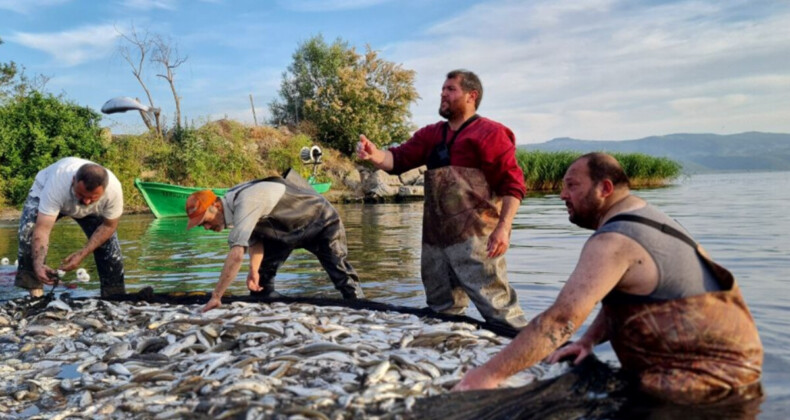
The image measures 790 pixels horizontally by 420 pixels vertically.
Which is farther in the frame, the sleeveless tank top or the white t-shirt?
the white t-shirt

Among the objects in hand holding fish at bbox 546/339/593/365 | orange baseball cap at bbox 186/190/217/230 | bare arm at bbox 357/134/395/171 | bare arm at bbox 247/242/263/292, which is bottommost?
hand holding fish at bbox 546/339/593/365

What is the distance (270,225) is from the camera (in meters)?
7.38

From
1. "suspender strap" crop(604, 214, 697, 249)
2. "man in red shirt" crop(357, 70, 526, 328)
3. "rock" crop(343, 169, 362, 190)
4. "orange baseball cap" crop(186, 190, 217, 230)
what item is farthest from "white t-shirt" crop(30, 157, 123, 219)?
"rock" crop(343, 169, 362, 190)

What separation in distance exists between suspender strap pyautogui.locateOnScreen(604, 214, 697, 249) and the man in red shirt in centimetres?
183

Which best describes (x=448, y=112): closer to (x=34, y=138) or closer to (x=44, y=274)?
(x=44, y=274)

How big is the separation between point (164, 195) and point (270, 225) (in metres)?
20.7

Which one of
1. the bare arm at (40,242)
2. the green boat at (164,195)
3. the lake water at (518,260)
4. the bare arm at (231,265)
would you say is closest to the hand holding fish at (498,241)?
the lake water at (518,260)

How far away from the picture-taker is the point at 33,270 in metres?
7.88

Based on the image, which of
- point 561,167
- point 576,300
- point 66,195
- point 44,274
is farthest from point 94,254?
point 561,167

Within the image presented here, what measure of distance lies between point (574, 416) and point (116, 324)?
4.59m

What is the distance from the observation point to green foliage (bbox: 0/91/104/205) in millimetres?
28922

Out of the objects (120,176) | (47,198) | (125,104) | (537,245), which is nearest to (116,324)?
(47,198)

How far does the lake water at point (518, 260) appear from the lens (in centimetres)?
769

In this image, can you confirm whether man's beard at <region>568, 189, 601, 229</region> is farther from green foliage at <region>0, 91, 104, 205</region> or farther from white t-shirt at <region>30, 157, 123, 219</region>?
green foliage at <region>0, 91, 104, 205</region>
